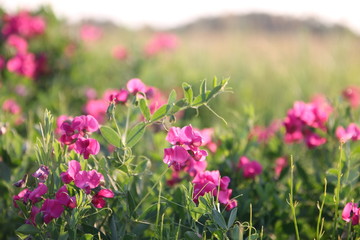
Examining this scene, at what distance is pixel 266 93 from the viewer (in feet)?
14.3

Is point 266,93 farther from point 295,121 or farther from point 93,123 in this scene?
point 93,123

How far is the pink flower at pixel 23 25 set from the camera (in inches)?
145

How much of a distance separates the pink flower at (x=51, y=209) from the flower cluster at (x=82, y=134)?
0.46 feet

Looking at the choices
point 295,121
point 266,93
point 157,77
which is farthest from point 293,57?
point 295,121

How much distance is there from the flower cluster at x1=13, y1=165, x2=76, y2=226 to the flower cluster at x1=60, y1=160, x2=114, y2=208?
0.10 feet

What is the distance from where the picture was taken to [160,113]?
122cm

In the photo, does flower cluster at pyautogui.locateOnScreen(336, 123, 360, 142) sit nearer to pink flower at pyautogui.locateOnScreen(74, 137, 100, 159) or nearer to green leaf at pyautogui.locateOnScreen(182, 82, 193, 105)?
green leaf at pyautogui.locateOnScreen(182, 82, 193, 105)

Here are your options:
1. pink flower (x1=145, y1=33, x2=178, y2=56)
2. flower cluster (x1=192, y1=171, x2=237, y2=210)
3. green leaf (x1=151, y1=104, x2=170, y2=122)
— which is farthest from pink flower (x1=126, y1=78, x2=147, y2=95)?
pink flower (x1=145, y1=33, x2=178, y2=56)

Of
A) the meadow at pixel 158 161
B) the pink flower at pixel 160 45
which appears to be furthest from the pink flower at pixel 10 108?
the pink flower at pixel 160 45

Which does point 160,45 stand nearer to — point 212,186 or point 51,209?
point 212,186

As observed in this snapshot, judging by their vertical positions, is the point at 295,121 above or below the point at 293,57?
above

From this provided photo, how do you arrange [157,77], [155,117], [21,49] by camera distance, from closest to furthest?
[155,117] → [21,49] → [157,77]

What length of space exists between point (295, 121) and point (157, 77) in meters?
2.40

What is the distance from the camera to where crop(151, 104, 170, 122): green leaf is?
121 cm
